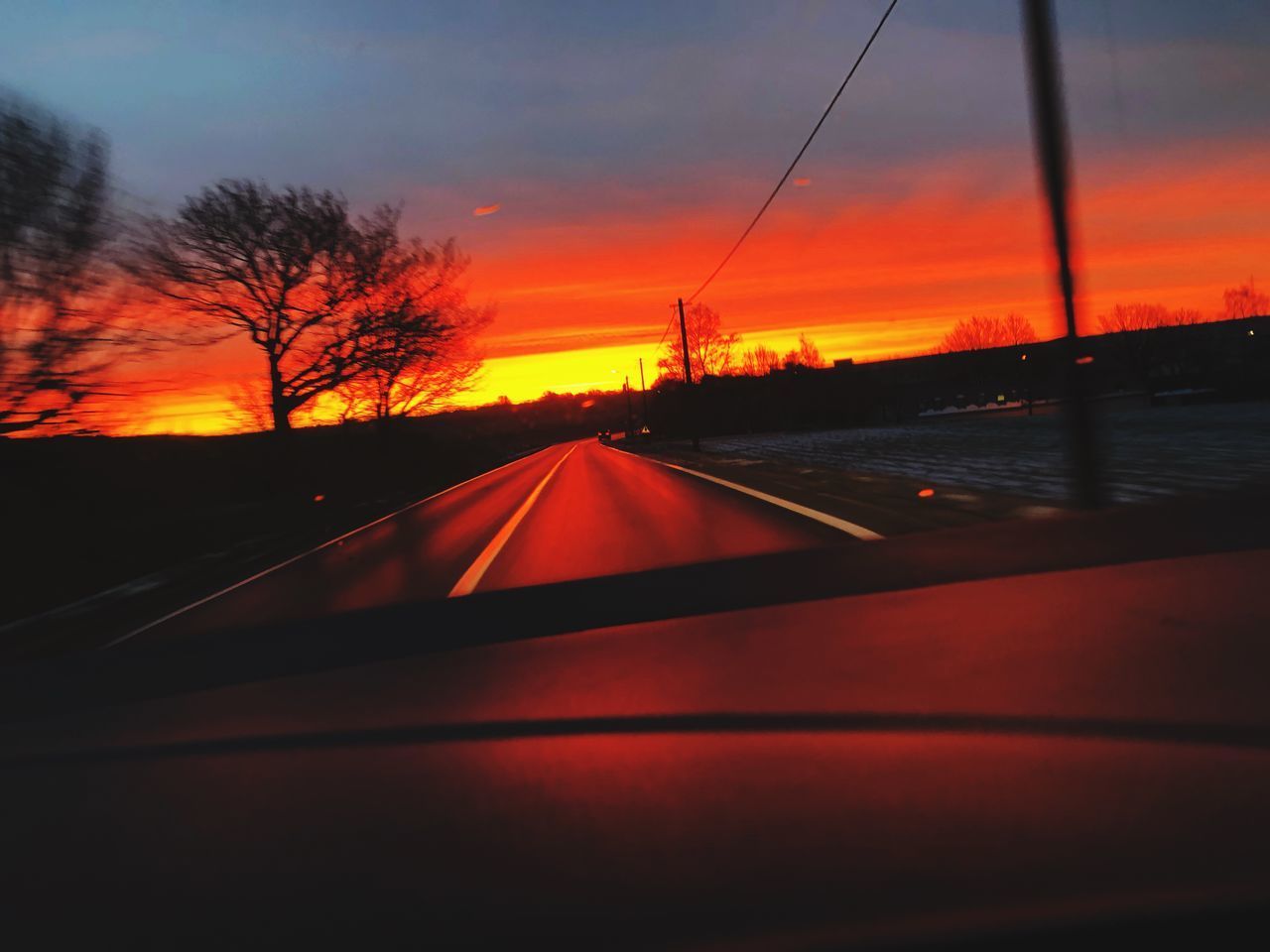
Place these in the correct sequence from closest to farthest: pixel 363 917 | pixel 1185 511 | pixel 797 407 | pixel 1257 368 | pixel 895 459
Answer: pixel 363 917 → pixel 1185 511 → pixel 895 459 → pixel 1257 368 → pixel 797 407

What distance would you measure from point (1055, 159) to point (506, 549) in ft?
30.0

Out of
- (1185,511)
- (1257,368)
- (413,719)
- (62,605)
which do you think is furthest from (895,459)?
(1257,368)

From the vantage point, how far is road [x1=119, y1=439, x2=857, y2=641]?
416 inches

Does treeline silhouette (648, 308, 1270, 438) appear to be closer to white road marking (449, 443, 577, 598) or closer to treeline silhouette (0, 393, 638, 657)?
treeline silhouette (0, 393, 638, 657)

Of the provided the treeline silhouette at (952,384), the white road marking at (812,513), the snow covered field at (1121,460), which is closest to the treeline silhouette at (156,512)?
the white road marking at (812,513)

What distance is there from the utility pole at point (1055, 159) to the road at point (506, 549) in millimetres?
3012

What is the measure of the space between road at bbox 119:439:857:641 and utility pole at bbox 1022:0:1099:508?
119 inches

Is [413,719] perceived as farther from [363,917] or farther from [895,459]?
[895,459]

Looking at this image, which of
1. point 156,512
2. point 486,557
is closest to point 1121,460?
point 486,557

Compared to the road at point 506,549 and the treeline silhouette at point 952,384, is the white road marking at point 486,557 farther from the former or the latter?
the treeline silhouette at point 952,384

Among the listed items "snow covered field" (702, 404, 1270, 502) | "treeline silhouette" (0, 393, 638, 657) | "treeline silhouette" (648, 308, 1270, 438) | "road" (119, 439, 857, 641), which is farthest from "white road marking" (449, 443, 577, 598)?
"treeline silhouette" (648, 308, 1270, 438)

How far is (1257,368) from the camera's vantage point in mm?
69062

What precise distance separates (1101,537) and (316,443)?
1700 inches

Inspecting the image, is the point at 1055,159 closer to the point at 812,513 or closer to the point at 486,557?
the point at 812,513
